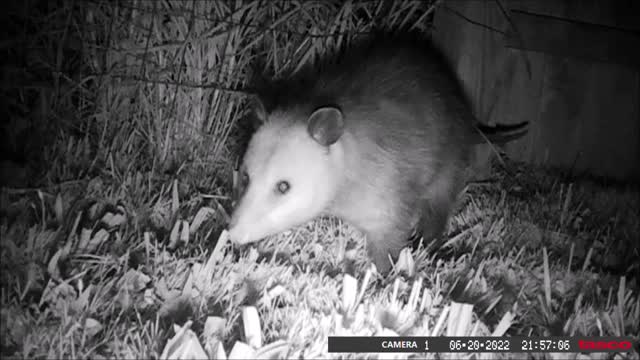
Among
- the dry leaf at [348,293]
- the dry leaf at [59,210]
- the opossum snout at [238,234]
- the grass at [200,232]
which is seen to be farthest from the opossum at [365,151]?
the dry leaf at [59,210]

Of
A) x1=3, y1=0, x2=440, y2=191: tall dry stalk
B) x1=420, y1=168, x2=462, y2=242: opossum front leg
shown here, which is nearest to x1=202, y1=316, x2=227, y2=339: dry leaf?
x1=3, y1=0, x2=440, y2=191: tall dry stalk

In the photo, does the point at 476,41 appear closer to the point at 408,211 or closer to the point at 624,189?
the point at 624,189

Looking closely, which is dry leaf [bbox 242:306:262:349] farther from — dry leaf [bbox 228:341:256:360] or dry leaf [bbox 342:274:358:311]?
dry leaf [bbox 342:274:358:311]

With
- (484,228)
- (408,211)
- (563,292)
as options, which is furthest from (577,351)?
(484,228)

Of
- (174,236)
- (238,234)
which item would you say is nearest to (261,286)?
(238,234)

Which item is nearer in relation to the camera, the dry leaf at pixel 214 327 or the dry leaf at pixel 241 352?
the dry leaf at pixel 241 352

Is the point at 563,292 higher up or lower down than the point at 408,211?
lower down

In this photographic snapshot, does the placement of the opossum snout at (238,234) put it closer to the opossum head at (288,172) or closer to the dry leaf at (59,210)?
the opossum head at (288,172)

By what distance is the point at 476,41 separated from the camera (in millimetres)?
3635

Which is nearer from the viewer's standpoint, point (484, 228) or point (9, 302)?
point (9, 302)

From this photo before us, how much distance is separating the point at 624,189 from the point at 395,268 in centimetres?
248

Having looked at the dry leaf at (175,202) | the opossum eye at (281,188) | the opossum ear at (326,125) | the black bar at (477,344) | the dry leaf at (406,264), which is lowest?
the dry leaf at (406,264)

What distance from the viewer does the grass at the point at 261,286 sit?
1.50 meters

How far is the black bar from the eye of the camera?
4.91 ft
